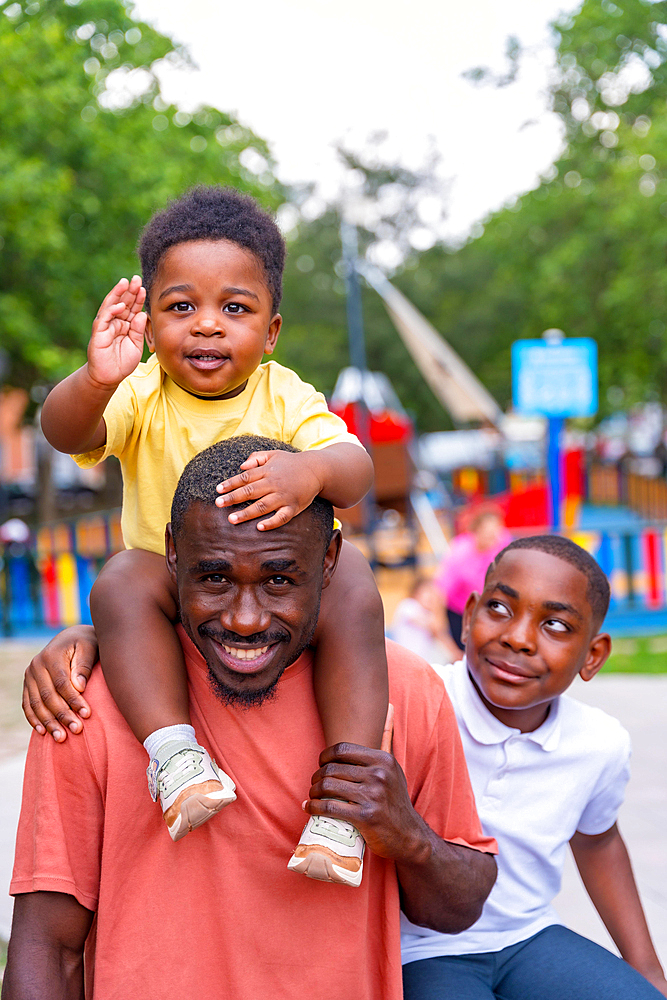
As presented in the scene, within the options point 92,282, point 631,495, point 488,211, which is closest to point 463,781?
point 92,282

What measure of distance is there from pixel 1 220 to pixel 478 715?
35.7 ft

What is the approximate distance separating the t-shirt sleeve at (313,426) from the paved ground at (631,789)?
2.83 metres

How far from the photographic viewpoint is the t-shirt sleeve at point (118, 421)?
184cm

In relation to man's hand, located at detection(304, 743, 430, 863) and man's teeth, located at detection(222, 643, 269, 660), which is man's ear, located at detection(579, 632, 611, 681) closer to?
man's hand, located at detection(304, 743, 430, 863)

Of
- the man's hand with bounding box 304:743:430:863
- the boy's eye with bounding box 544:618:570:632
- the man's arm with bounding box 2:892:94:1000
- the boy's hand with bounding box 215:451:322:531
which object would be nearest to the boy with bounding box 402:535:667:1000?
the boy's eye with bounding box 544:618:570:632

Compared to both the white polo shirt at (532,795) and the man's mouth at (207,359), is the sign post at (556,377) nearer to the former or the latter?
the white polo shirt at (532,795)

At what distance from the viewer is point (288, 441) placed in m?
1.93

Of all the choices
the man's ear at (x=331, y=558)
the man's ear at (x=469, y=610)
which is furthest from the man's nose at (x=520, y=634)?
the man's ear at (x=331, y=558)

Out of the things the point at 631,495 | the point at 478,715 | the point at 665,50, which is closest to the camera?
the point at 478,715

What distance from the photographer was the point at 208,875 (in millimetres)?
1668

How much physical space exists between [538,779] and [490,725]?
16cm

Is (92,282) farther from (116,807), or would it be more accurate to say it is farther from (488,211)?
(488,211)

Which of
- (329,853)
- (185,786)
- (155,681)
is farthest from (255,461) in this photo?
(329,853)

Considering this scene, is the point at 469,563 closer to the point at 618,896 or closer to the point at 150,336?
the point at 618,896
